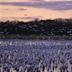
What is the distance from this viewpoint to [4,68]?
18688 millimetres

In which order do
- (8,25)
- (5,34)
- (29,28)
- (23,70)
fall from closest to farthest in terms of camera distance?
1. (23,70)
2. (5,34)
3. (8,25)
4. (29,28)

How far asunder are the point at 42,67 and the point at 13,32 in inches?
2426

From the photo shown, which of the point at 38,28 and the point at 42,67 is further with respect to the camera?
the point at 38,28

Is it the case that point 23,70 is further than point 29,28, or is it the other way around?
point 29,28

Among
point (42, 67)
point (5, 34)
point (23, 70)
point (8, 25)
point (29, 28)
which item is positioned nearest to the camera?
point (23, 70)

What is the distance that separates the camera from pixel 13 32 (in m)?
81.1

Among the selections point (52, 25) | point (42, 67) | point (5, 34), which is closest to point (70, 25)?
point (52, 25)

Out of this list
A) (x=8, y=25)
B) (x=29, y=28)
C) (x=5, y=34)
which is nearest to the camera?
(x=5, y=34)

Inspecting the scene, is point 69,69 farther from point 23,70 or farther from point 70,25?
point 70,25

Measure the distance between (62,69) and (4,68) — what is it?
2618 mm

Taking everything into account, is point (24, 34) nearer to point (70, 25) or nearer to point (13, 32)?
point (13, 32)

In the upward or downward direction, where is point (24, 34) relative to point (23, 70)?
downward

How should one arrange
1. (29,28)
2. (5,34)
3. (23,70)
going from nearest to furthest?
1. (23,70)
2. (5,34)
3. (29,28)

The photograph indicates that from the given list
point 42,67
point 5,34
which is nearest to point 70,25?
point 5,34
